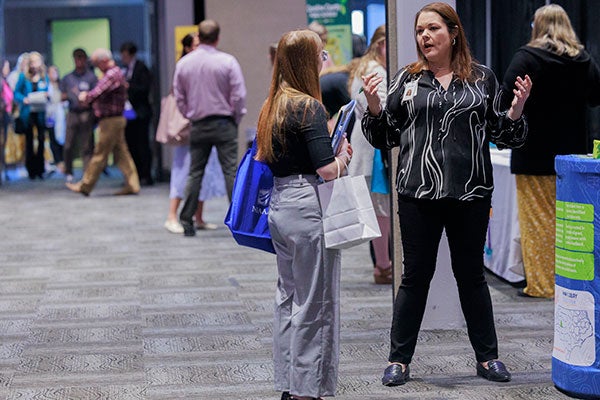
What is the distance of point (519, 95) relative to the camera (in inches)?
160

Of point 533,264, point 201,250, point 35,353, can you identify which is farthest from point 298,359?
point 201,250

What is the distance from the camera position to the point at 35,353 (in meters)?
4.99

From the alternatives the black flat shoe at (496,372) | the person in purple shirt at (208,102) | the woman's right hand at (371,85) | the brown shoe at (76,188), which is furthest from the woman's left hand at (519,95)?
the brown shoe at (76,188)

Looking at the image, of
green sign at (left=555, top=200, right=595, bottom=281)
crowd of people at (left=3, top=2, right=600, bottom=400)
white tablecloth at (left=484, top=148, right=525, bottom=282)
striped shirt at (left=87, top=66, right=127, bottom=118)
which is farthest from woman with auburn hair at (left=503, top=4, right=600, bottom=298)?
striped shirt at (left=87, top=66, right=127, bottom=118)

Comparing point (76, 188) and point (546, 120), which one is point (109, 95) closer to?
point (76, 188)

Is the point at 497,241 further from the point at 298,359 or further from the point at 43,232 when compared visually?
the point at 43,232

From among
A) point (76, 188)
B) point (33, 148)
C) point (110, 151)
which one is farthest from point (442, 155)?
point (33, 148)

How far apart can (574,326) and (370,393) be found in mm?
806

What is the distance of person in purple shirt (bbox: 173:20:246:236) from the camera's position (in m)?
8.59

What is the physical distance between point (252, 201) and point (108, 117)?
27.8 feet

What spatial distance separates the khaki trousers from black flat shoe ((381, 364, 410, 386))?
8265mm

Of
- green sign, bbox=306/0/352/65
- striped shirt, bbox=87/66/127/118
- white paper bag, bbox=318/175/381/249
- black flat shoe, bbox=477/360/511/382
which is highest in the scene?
green sign, bbox=306/0/352/65

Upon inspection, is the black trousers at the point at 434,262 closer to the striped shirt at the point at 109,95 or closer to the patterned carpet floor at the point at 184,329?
the patterned carpet floor at the point at 184,329

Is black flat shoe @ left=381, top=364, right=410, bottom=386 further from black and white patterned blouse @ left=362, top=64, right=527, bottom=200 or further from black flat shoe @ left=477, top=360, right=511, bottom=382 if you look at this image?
black and white patterned blouse @ left=362, top=64, right=527, bottom=200
